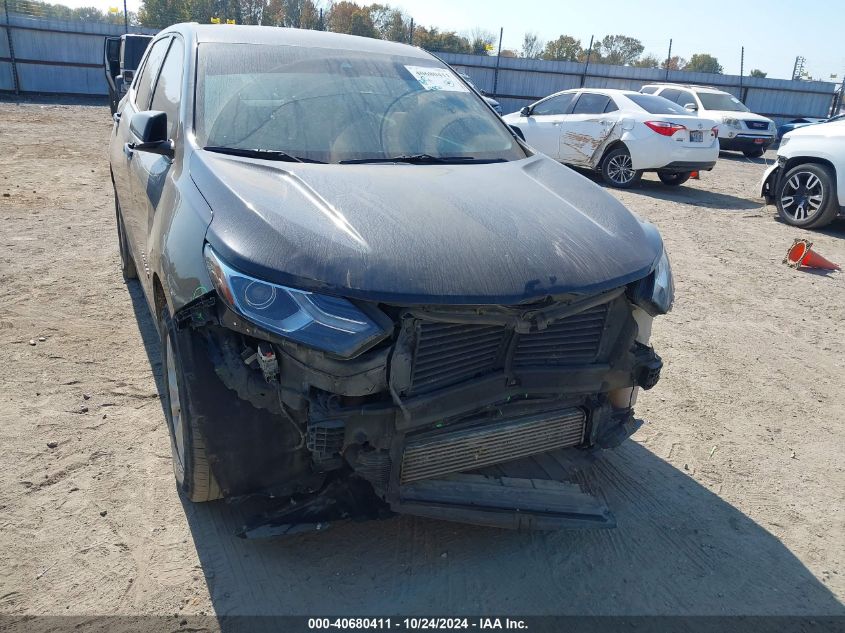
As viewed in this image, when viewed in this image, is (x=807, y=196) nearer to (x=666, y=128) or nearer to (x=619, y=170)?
(x=666, y=128)

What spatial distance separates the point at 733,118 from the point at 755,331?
13001mm

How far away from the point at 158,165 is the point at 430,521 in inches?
83.9

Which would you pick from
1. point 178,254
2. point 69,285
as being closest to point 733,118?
point 69,285

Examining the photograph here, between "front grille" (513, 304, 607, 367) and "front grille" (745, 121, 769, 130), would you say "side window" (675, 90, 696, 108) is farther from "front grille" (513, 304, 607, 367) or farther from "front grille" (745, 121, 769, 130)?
"front grille" (513, 304, 607, 367)

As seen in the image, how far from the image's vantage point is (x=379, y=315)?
7.23ft

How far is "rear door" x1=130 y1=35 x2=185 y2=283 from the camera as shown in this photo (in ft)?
10.4

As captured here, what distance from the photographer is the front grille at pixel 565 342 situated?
99.0 inches

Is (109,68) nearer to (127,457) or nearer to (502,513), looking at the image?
(127,457)

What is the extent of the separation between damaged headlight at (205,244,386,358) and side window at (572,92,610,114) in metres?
10.4

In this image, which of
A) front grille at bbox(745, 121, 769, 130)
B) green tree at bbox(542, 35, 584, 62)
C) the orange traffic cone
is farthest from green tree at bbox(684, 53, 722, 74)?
the orange traffic cone

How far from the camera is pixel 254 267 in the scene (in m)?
2.23

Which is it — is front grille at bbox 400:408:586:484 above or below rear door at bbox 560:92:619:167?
below

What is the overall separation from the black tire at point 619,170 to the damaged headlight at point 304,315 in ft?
32.3

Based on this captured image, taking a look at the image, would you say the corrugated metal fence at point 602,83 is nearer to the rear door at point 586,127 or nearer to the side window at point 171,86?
the rear door at point 586,127
